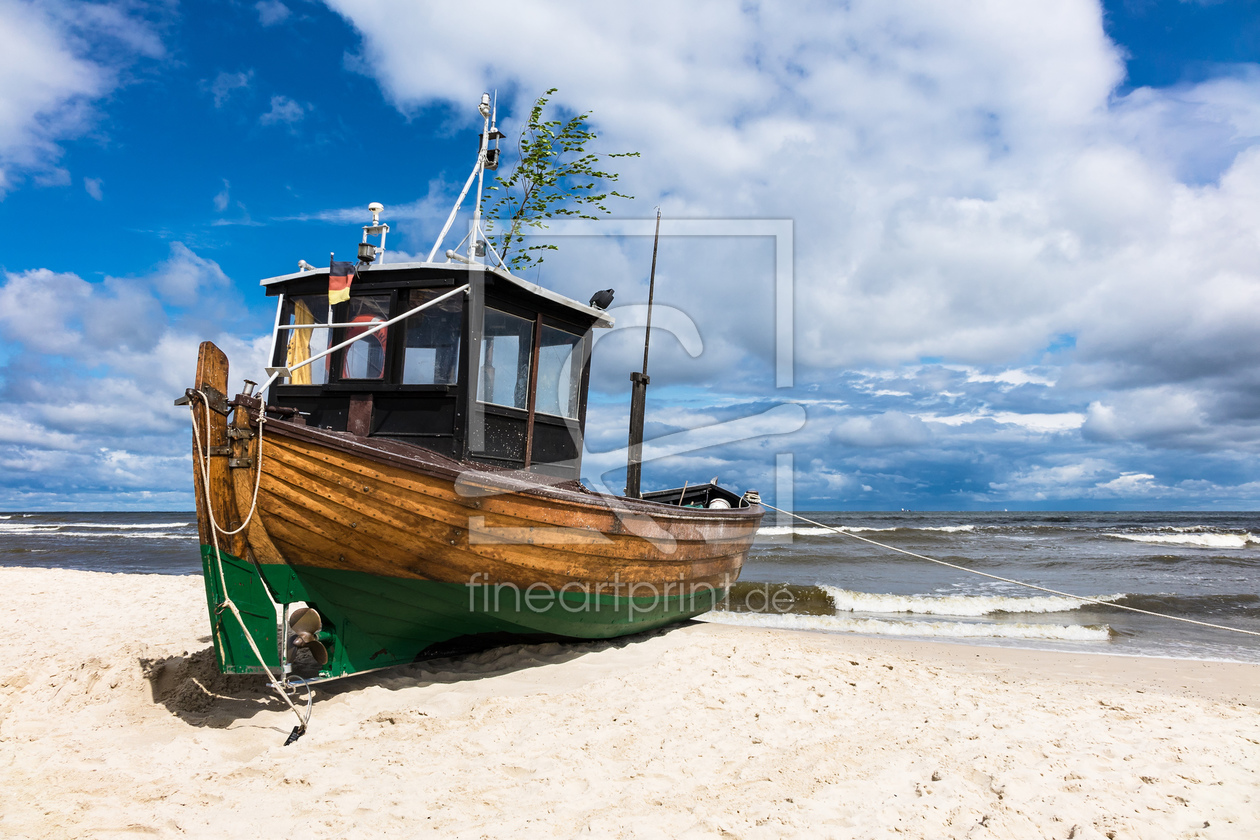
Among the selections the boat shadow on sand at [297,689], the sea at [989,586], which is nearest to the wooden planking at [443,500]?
the boat shadow on sand at [297,689]

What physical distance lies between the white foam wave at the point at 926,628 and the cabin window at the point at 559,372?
4.72 metres

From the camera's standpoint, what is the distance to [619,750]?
13.3 feet

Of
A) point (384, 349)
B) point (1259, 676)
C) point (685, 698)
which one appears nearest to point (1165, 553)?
point (1259, 676)

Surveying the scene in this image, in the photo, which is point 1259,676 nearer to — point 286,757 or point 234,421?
point 286,757

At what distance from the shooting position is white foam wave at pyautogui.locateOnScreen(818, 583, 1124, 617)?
11484mm

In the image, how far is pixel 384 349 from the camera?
542 cm

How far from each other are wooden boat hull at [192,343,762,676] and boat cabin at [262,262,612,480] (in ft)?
1.83

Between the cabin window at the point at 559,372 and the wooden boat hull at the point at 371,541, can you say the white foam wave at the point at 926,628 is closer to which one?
the cabin window at the point at 559,372

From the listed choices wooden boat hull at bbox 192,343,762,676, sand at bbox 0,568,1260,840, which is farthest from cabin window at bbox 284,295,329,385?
sand at bbox 0,568,1260,840

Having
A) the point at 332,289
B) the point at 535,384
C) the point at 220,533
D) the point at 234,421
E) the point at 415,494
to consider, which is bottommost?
the point at 220,533

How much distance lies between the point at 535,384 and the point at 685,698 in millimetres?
2793

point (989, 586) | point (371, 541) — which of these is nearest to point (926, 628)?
point (989, 586)

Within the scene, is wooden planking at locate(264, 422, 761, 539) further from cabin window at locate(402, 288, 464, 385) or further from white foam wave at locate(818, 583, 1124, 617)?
white foam wave at locate(818, 583, 1124, 617)

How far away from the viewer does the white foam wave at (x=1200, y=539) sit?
82.5 ft
